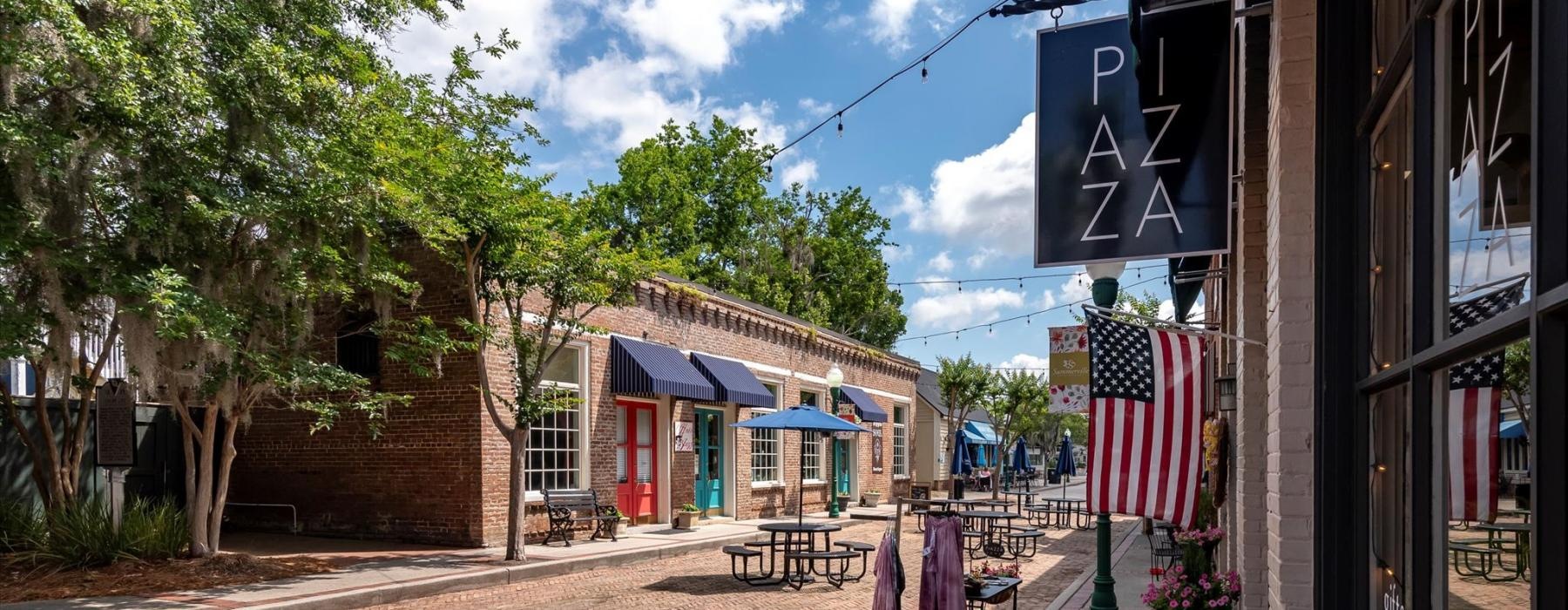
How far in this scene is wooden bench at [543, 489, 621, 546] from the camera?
53.1 feet

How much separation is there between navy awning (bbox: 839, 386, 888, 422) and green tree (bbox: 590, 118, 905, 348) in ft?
35.4

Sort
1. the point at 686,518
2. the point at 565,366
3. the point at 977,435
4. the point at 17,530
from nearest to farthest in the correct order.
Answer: the point at 17,530 < the point at 565,366 < the point at 686,518 < the point at 977,435

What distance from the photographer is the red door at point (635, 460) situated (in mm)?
19297

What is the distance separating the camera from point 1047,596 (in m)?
12.3

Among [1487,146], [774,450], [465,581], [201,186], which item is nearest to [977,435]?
[774,450]

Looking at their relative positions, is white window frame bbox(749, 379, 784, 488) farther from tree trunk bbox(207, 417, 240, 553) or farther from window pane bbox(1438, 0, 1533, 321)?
window pane bbox(1438, 0, 1533, 321)

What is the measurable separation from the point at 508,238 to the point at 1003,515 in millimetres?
8389

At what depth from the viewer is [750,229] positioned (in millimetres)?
45781

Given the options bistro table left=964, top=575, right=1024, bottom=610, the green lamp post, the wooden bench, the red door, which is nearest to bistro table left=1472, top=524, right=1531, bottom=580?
bistro table left=964, top=575, right=1024, bottom=610

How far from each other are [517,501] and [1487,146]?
13759mm

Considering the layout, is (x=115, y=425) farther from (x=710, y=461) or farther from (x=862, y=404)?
(x=862, y=404)

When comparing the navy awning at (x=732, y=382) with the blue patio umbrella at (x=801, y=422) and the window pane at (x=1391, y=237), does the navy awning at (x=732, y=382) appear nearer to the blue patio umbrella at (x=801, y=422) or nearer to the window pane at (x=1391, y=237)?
the blue patio umbrella at (x=801, y=422)

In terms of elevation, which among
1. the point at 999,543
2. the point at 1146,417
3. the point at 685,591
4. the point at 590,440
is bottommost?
the point at 999,543

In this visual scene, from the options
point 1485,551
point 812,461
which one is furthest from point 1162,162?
point 812,461
